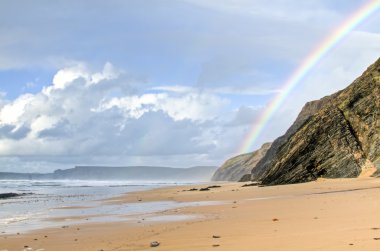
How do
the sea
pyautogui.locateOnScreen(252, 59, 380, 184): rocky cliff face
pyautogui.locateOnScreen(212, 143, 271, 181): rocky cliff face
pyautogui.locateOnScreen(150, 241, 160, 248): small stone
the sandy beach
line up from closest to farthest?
the sandy beach → pyautogui.locateOnScreen(150, 241, 160, 248): small stone → the sea → pyautogui.locateOnScreen(252, 59, 380, 184): rocky cliff face → pyautogui.locateOnScreen(212, 143, 271, 181): rocky cliff face

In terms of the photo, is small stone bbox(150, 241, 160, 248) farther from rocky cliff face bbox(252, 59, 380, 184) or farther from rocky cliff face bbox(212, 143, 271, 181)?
rocky cliff face bbox(212, 143, 271, 181)

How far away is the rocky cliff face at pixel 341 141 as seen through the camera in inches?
1415

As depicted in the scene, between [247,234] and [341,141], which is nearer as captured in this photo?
[247,234]

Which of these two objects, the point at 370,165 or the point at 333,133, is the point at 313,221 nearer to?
the point at 370,165

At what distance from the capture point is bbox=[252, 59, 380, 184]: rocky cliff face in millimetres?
35938

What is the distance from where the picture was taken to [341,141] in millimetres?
37781

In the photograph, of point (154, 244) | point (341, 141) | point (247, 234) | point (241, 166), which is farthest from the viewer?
point (241, 166)

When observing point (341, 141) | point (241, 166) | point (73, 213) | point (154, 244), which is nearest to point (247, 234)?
point (154, 244)

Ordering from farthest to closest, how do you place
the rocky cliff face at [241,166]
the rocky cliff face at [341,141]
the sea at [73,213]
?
the rocky cliff face at [241,166] < the rocky cliff face at [341,141] < the sea at [73,213]

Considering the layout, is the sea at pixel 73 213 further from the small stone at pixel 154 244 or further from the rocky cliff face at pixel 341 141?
the rocky cliff face at pixel 341 141

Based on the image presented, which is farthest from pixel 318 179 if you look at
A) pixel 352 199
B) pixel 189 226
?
pixel 189 226

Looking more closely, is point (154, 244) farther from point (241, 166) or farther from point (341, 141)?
point (241, 166)

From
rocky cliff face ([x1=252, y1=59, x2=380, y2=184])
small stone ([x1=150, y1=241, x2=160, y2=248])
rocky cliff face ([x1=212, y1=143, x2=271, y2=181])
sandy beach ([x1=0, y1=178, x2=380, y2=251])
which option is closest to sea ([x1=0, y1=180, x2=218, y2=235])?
sandy beach ([x1=0, y1=178, x2=380, y2=251])

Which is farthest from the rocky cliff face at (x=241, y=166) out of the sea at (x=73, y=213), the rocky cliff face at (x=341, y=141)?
the sea at (x=73, y=213)
